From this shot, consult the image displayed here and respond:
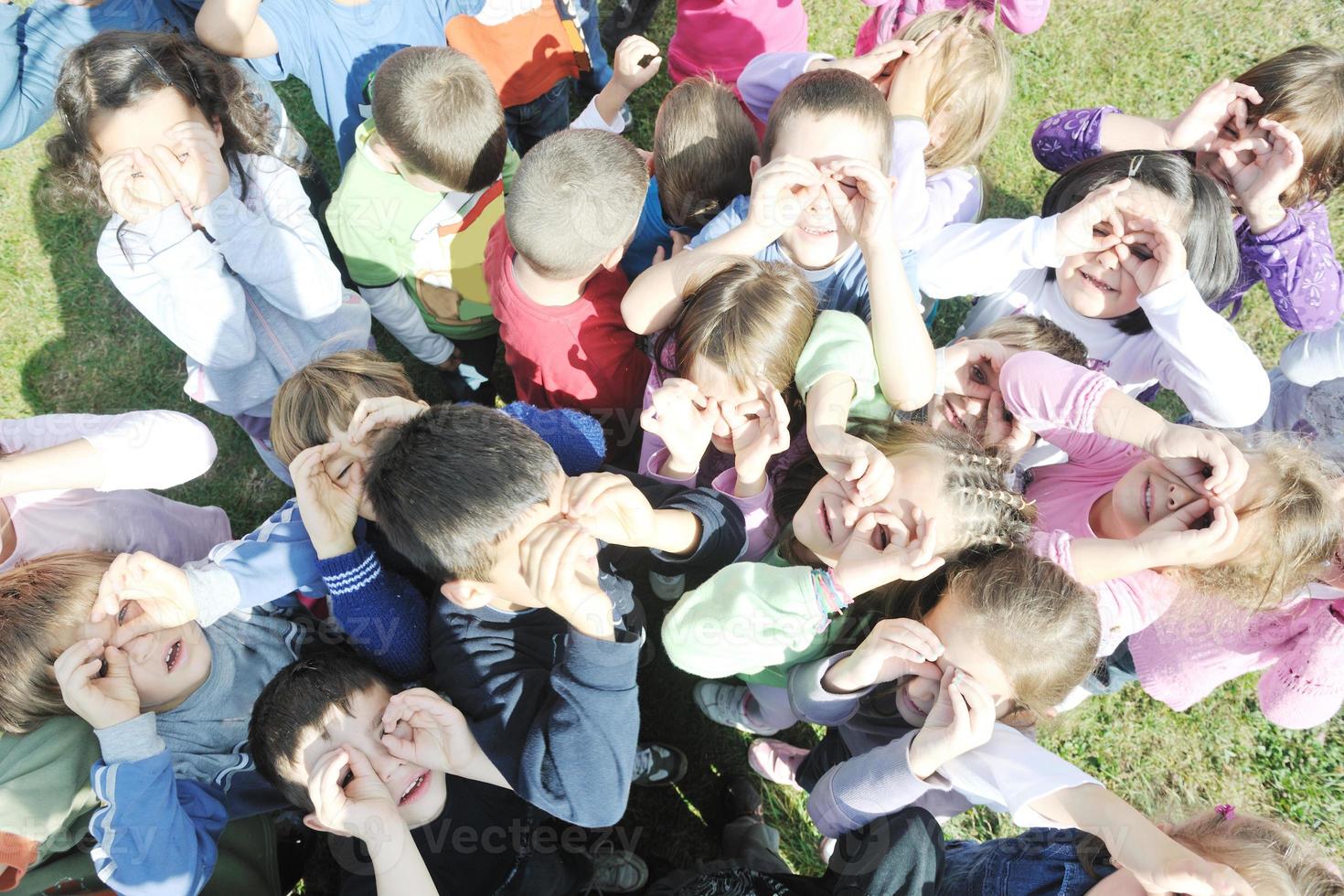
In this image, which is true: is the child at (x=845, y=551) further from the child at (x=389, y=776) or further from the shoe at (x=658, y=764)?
the shoe at (x=658, y=764)

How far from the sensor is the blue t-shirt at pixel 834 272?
115 inches

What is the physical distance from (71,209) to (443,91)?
9.43ft

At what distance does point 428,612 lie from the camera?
2645 mm

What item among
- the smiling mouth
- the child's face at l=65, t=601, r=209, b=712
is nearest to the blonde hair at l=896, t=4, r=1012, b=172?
the smiling mouth

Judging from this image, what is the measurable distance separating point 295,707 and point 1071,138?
3659 millimetres

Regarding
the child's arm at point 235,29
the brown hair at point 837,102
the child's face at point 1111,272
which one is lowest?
the child's face at point 1111,272

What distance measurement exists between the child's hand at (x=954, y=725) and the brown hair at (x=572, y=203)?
5.65 feet

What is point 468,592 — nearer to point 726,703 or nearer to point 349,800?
point 349,800

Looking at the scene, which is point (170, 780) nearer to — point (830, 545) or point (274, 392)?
point (274, 392)

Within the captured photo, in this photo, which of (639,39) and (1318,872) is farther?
(639,39)

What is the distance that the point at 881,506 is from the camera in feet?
7.57

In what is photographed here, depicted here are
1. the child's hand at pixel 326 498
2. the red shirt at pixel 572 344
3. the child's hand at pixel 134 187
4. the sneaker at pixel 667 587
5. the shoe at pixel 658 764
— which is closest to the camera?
the child's hand at pixel 326 498

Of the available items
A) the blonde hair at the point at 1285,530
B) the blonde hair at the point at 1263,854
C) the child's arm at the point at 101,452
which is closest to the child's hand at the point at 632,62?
the child's arm at the point at 101,452

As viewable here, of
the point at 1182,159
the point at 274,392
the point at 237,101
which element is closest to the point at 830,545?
the point at 1182,159
